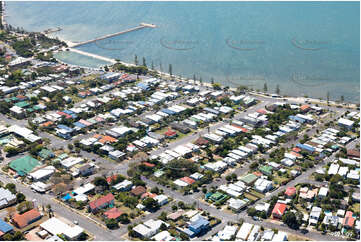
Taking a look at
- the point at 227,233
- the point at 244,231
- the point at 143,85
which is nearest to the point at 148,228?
the point at 227,233

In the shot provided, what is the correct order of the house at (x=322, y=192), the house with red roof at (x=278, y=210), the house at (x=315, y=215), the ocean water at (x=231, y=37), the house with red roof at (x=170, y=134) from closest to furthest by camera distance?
1. the house at (x=315, y=215)
2. the house with red roof at (x=278, y=210)
3. the house at (x=322, y=192)
4. the house with red roof at (x=170, y=134)
5. the ocean water at (x=231, y=37)

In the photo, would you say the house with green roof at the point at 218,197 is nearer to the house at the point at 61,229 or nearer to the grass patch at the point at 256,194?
the grass patch at the point at 256,194

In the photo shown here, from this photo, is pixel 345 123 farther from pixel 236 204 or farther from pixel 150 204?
pixel 150 204

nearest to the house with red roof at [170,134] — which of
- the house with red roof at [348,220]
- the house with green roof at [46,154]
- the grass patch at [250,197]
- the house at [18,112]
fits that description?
the house with green roof at [46,154]

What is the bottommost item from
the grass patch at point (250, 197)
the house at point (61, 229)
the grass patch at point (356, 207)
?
the grass patch at point (250, 197)

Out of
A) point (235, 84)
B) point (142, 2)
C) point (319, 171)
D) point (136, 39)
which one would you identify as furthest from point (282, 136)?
point (142, 2)

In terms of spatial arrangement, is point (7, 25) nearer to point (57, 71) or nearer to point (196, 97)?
point (57, 71)
